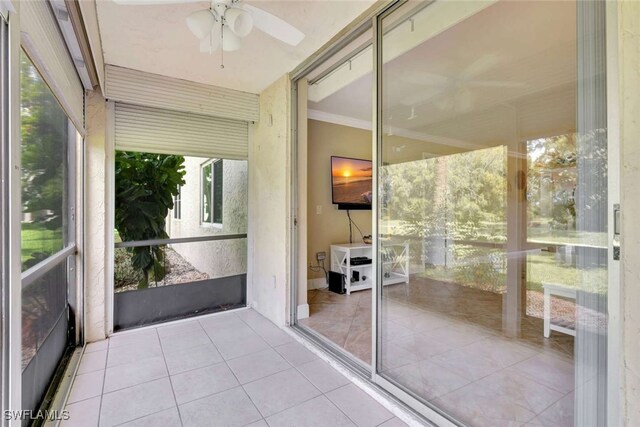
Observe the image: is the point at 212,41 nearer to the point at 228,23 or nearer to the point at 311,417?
the point at 228,23

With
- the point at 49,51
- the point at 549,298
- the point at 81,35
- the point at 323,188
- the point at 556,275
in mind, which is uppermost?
the point at 81,35

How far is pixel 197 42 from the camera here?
2387 millimetres

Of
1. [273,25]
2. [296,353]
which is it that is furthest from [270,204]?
[273,25]

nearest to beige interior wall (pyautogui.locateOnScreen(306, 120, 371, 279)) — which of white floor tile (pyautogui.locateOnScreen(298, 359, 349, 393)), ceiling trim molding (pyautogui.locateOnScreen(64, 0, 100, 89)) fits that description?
white floor tile (pyautogui.locateOnScreen(298, 359, 349, 393))

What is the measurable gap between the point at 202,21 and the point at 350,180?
3.19 m

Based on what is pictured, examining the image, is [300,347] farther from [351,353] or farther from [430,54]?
[430,54]

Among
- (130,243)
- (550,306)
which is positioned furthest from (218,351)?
(550,306)

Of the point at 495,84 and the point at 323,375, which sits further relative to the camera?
the point at 323,375

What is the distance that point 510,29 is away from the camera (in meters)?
1.55

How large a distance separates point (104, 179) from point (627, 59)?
11.4 ft

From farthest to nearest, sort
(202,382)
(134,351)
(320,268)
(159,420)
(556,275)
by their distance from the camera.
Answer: (320,268)
(134,351)
(202,382)
(159,420)
(556,275)

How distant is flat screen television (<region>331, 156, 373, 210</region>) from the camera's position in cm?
445

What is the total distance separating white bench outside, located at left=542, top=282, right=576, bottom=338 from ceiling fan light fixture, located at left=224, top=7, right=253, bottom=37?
189cm

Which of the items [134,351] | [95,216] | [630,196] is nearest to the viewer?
[630,196]
